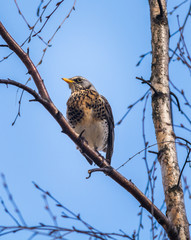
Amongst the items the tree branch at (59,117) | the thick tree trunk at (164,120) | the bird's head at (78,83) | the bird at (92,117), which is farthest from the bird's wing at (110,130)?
the tree branch at (59,117)

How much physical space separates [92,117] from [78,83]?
3.42 feet

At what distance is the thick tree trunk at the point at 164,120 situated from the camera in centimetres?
367

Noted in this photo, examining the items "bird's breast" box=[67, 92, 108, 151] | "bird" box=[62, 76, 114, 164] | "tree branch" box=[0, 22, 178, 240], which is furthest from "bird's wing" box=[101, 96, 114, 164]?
"tree branch" box=[0, 22, 178, 240]

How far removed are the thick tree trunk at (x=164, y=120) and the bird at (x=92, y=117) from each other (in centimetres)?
226

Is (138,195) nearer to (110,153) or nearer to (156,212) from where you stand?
(156,212)

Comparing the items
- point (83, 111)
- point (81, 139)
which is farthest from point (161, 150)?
point (83, 111)

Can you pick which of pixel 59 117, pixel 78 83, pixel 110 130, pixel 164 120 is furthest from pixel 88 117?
pixel 59 117

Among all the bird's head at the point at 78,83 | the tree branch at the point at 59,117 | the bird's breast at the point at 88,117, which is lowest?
the tree branch at the point at 59,117

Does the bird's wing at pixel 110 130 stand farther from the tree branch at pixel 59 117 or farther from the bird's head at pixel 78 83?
the tree branch at pixel 59 117

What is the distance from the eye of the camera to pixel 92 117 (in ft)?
22.4

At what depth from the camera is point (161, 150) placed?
160 inches

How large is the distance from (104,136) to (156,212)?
11.6 ft

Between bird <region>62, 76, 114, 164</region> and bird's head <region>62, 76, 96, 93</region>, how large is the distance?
0.05 m

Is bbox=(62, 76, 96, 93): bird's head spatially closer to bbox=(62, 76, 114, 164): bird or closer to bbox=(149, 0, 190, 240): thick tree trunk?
bbox=(62, 76, 114, 164): bird
